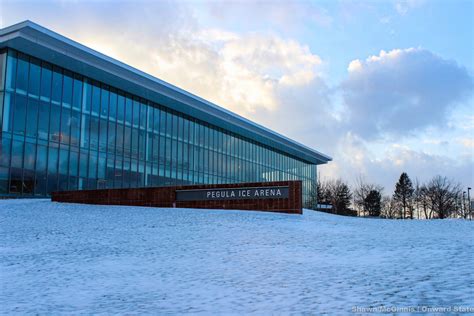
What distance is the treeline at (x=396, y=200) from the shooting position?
60250mm

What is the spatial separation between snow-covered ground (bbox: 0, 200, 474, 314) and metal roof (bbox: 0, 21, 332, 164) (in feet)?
48.0

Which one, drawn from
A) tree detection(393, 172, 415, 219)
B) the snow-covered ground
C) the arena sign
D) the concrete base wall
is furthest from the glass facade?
tree detection(393, 172, 415, 219)

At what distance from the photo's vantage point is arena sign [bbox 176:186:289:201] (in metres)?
21.9

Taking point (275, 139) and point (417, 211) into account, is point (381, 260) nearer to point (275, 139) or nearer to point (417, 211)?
point (275, 139)

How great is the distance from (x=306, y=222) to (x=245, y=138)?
3563 centimetres

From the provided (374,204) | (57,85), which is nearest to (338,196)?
(374,204)

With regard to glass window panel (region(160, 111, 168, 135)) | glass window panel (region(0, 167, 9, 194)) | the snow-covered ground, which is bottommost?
the snow-covered ground

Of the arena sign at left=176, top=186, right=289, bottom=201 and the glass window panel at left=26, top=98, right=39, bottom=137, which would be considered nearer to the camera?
the arena sign at left=176, top=186, right=289, bottom=201

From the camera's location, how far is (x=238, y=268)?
391 inches

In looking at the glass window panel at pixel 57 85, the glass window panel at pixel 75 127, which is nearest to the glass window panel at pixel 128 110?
the glass window panel at pixel 75 127

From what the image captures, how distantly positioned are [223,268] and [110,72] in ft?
85.4

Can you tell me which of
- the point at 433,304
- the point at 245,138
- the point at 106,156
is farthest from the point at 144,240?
the point at 245,138

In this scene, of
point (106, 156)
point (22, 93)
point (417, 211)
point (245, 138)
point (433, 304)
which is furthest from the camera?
point (417, 211)

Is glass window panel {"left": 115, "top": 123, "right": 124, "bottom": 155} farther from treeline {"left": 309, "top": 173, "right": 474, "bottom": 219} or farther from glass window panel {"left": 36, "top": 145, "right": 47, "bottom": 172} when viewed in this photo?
treeline {"left": 309, "top": 173, "right": 474, "bottom": 219}
